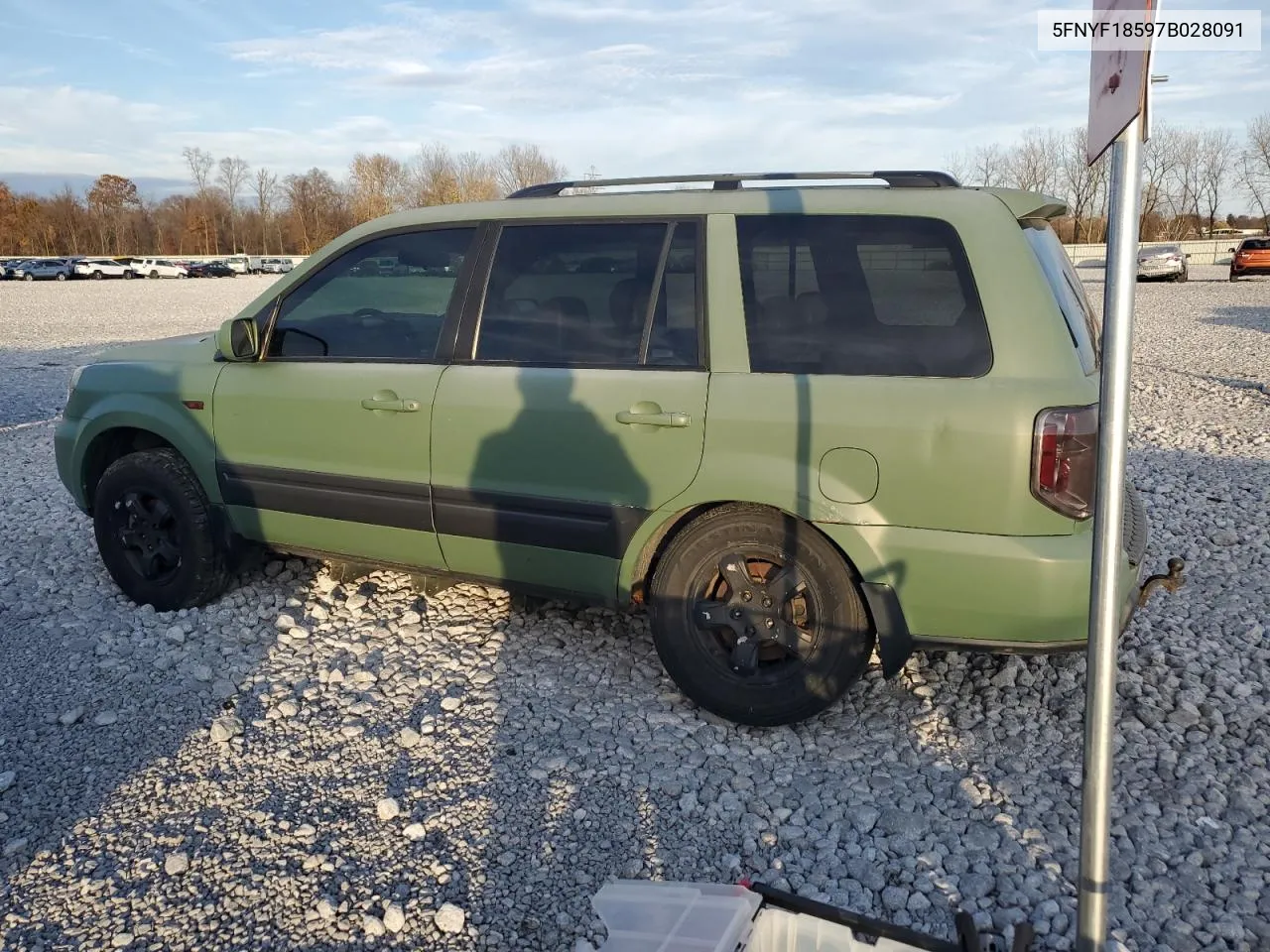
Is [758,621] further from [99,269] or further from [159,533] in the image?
[99,269]

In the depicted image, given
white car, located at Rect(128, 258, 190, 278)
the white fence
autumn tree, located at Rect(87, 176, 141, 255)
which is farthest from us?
autumn tree, located at Rect(87, 176, 141, 255)

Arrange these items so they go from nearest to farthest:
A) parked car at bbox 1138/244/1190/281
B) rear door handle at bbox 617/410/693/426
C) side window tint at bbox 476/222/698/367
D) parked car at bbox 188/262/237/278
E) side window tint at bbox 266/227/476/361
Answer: rear door handle at bbox 617/410/693/426 < side window tint at bbox 476/222/698/367 < side window tint at bbox 266/227/476/361 < parked car at bbox 1138/244/1190/281 < parked car at bbox 188/262/237/278

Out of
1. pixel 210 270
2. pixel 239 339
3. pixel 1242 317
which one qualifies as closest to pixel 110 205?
pixel 210 270

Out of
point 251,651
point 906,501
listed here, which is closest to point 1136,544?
point 906,501

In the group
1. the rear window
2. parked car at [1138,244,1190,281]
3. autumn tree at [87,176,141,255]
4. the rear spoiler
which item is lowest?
the rear window

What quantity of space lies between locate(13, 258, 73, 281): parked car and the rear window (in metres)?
64.8

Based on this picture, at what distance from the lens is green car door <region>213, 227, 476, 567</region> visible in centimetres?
426

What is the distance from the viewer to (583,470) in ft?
12.7

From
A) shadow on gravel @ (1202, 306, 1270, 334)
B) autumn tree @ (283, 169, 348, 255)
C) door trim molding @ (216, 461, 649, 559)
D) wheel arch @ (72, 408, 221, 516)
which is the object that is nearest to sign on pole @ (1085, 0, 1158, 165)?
door trim molding @ (216, 461, 649, 559)

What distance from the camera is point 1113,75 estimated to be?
1.91 metres

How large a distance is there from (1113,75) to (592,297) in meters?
2.34

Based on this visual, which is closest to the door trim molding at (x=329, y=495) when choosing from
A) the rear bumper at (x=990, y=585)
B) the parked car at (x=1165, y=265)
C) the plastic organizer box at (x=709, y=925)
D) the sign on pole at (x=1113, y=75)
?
the rear bumper at (x=990, y=585)

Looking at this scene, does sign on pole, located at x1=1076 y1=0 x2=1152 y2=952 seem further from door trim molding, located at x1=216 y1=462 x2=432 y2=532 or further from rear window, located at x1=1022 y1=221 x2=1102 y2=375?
door trim molding, located at x1=216 y1=462 x2=432 y2=532

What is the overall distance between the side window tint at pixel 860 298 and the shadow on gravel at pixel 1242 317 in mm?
17636
